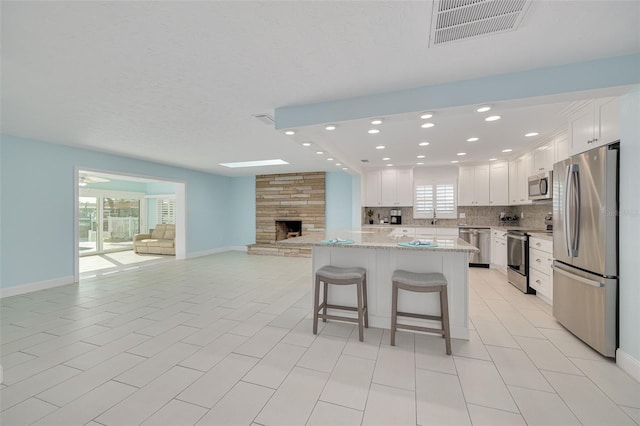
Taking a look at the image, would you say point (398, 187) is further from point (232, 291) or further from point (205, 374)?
point (205, 374)

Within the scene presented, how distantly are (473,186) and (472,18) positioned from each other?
5411 mm

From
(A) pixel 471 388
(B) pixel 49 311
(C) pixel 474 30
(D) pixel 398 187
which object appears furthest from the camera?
(D) pixel 398 187

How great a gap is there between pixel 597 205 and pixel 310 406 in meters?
2.92

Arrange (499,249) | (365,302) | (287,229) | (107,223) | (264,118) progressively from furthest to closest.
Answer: (107,223) → (287,229) → (499,249) → (264,118) → (365,302)

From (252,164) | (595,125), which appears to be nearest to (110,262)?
(252,164)

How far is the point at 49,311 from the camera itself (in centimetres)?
355

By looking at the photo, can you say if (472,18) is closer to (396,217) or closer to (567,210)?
(567,210)

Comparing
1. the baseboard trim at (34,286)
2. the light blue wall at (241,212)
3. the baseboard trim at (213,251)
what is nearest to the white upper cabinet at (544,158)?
the light blue wall at (241,212)

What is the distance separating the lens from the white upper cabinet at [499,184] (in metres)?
5.97

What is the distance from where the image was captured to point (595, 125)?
2.62m

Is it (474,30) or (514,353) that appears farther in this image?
(514,353)

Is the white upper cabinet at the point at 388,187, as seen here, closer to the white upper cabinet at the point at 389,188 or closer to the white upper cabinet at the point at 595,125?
the white upper cabinet at the point at 389,188

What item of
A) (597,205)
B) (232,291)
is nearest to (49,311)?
(232,291)

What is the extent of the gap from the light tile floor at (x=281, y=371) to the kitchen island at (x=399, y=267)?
0.24 m
